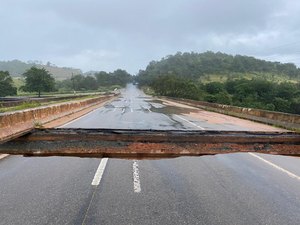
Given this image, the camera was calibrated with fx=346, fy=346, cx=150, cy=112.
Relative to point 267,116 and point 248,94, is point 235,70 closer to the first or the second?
point 248,94

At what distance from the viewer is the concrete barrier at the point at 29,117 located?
4.42m

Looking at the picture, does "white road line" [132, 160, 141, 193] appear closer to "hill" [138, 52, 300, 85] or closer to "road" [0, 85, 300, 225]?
"road" [0, 85, 300, 225]

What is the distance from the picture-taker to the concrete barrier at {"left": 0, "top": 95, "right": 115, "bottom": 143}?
442cm

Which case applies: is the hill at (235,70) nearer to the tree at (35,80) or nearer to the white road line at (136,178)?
the tree at (35,80)

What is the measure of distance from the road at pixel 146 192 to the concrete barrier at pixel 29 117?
3.91ft

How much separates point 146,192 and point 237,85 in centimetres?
10708

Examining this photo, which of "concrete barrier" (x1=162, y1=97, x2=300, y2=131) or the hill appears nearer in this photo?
"concrete barrier" (x1=162, y1=97, x2=300, y2=131)

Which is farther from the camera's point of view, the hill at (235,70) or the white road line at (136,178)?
the hill at (235,70)

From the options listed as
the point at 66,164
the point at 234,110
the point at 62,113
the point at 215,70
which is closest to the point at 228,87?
the point at 215,70

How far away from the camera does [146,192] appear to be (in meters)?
6.58

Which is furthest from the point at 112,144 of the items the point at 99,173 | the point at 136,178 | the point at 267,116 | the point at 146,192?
the point at 267,116

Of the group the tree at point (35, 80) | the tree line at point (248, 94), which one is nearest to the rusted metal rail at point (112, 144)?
the tree line at point (248, 94)

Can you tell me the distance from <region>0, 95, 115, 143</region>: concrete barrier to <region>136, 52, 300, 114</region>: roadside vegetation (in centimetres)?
5569

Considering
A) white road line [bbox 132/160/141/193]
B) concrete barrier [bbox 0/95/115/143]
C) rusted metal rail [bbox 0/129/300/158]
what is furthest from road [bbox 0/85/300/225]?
rusted metal rail [bbox 0/129/300/158]
